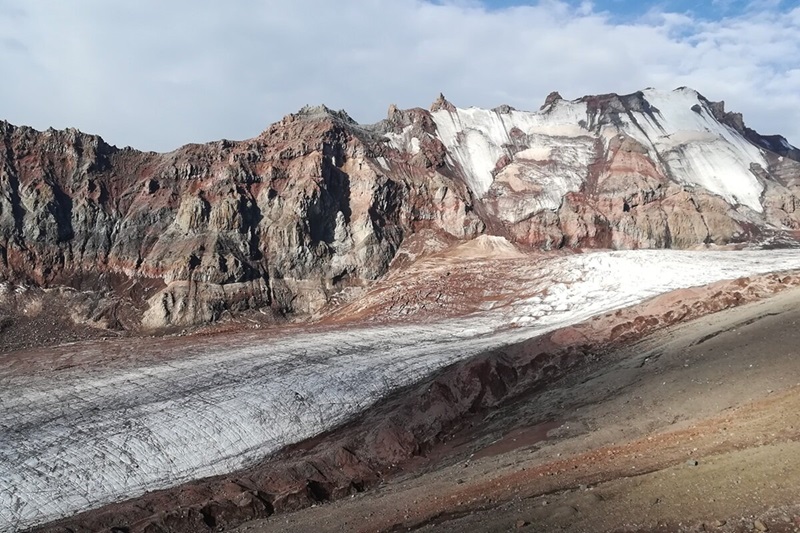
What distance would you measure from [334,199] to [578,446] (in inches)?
2455

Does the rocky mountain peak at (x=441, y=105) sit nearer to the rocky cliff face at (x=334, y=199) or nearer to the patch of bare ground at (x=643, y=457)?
the rocky cliff face at (x=334, y=199)

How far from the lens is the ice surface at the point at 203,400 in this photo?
24.5 metres

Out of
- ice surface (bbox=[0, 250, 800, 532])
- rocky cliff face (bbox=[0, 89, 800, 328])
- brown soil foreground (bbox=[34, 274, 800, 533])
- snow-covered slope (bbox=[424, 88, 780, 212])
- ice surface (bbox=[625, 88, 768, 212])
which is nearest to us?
brown soil foreground (bbox=[34, 274, 800, 533])

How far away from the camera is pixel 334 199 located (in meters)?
77.5

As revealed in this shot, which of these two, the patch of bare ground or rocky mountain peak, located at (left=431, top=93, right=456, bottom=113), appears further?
rocky mountain peak, located at (left=431, top=93, right=456, bottom=113)

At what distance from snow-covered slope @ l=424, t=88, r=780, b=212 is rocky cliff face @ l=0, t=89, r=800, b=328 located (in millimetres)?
320

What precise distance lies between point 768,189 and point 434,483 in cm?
8686

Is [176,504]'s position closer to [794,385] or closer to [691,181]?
[794,385]

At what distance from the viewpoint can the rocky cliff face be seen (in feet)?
217

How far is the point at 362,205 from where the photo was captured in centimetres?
7800

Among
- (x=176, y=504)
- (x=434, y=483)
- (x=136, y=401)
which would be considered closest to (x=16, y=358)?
(x=136, y=401)

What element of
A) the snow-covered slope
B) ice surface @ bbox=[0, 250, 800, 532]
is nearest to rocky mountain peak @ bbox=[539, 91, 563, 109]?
the snow-covered slope

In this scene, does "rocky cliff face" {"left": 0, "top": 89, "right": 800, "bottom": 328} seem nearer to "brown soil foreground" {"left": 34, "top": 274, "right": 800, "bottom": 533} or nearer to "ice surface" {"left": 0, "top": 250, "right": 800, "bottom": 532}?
"ice surface" {"left": 0, "top": 250, "right": 800, "bottom": 532}

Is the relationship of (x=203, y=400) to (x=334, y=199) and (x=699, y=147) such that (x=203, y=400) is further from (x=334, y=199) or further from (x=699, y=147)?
(x=699, y=147)
